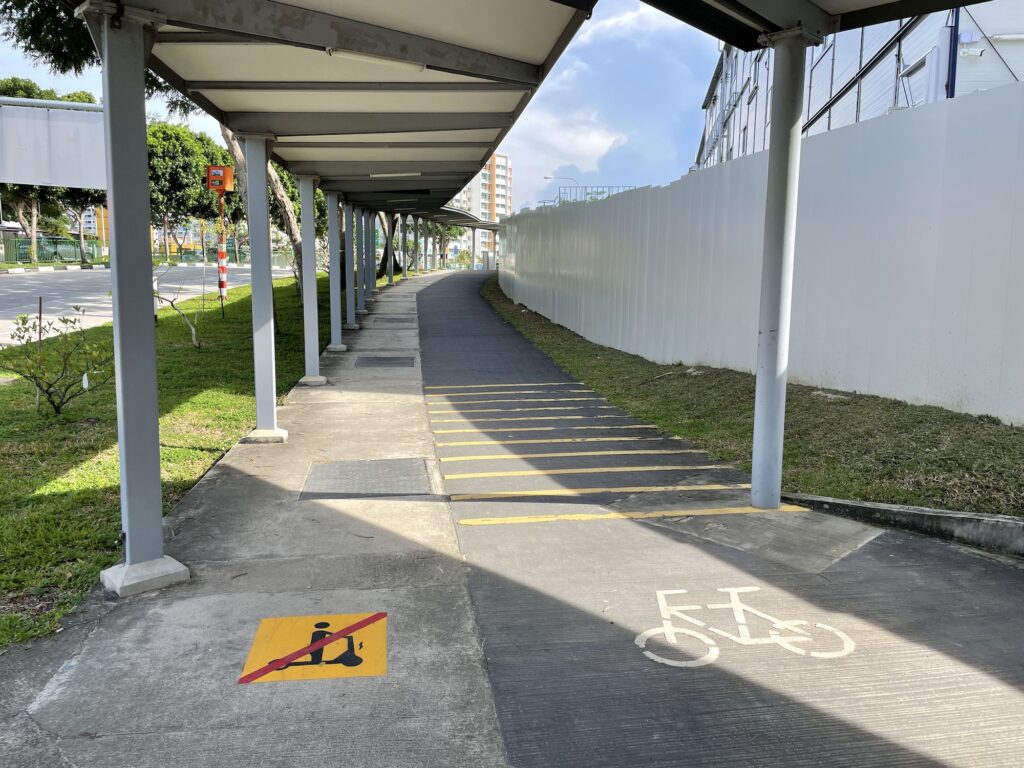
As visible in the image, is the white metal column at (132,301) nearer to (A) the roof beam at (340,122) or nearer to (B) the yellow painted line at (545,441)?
(A) the roof beam at (340,122)

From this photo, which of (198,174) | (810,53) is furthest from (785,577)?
(198,174)

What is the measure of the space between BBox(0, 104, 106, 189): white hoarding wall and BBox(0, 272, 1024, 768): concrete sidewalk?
2499 millimetres

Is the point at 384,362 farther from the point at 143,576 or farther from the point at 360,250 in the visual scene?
the point at 143,576

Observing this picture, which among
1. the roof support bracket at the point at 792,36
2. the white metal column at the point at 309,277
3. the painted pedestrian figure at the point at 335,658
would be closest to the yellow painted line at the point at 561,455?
the painted pedestrian figure at the point at 335,658

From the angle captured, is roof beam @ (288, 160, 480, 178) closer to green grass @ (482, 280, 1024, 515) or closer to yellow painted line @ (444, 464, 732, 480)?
green grass @ (482, 280, 1024, 515)

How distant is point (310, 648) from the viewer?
377 centimetres

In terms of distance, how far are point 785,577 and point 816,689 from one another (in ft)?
4.09

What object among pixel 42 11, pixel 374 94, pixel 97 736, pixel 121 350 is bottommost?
pixel 97 736

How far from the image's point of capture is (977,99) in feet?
22.2

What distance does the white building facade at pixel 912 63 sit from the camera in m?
9.00

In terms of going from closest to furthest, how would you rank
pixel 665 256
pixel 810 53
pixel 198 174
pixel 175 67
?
pixel 175 67, pixel 665 256, pixel 810 53, pixel 198 174

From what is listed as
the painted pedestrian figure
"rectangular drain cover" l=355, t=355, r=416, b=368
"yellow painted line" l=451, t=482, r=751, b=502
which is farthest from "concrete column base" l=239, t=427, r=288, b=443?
"rectangular drain cover" l=355, t=355, r=416, b=368

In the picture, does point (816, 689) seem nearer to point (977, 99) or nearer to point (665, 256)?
point (977, 99)

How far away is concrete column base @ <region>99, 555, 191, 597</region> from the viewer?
14.4 feet
